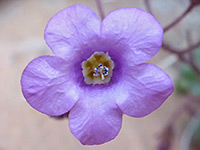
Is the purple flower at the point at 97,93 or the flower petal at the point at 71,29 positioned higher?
the flower petal at the point at 71,29

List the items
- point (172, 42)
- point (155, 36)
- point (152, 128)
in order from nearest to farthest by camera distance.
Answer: point (155, 36)
point (152, 128)
point (172, 42)

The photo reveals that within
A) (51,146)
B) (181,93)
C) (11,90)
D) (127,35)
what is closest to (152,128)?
(181,93)

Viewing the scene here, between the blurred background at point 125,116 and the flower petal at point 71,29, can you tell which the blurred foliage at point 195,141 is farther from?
the flower petal at point 71,29

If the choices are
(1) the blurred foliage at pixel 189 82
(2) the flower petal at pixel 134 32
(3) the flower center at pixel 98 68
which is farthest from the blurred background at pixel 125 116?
(2) the flower petal at pixel 134 32

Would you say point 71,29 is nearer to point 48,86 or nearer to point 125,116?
point 48,86

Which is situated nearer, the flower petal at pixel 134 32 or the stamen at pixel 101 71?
the flower petal at pixel 134 32

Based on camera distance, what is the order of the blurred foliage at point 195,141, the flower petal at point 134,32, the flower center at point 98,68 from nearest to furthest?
the flower petal at point 134,32
the flower center at point 98,68
the blurred foliage at point 195,141

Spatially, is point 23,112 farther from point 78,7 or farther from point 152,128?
point 78,7

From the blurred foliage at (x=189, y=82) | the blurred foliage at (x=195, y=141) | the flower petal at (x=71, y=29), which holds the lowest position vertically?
the blurred foliage at (x=195, y=141)
